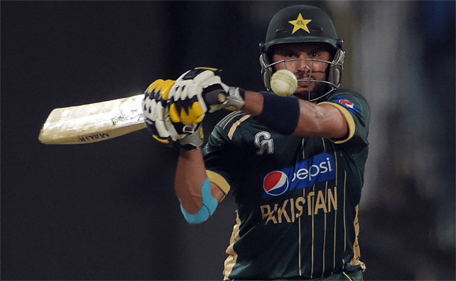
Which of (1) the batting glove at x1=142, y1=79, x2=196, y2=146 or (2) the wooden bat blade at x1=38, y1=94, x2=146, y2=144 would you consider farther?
(2) the wooden bat blade at x1=38, y1=94, x2=146, y2=144

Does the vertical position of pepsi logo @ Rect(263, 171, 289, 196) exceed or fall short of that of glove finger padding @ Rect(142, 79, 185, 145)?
it falls short

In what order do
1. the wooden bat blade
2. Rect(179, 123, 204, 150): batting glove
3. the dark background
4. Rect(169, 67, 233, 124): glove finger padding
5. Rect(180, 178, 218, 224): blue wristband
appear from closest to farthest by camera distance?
1. Rect(169, 67, 233, 124): glove finger padding
2. Rect(179, 123, 204, 150): batting glove
3. Rect(180, 178, 218, 224): blue wristband
4. the wooden bat blade
5. the dark background

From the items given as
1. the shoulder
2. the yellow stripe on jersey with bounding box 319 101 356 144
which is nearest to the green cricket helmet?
the shoulder

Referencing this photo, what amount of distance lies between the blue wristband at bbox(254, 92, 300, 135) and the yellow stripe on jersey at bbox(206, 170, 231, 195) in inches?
14.5

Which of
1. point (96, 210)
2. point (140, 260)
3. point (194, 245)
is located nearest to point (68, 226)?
point (96, 210)

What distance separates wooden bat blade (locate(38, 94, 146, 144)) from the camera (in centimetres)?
173

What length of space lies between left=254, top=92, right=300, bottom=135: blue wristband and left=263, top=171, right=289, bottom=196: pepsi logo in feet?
1.02

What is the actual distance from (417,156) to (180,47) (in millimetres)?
1096

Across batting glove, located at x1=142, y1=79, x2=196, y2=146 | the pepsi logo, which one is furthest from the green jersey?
batting glove, located at x1=142, y1=79, x2=196, y2=146

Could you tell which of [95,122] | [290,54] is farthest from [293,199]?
[95,122]

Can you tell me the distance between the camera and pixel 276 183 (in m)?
1.67

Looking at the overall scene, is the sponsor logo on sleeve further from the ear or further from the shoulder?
the ear

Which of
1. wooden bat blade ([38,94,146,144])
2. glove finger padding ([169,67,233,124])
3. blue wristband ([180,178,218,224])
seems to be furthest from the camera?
wooden bat blade ([38,94,146,144])

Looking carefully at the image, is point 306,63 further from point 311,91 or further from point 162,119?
point 162,119
